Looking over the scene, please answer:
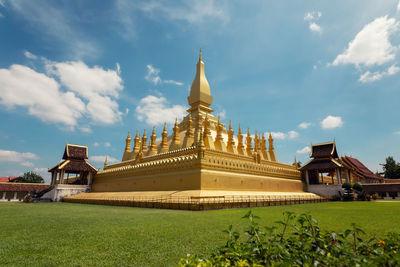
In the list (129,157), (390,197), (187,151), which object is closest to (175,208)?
(187,151)

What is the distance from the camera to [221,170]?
20.7 meters

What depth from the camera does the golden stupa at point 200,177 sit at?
18016mm

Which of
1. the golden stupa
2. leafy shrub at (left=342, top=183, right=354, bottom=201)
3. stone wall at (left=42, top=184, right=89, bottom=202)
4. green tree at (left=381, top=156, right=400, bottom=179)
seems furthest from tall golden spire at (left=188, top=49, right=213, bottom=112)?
green tree at (left=381, top=156, right=400, bottom=179)

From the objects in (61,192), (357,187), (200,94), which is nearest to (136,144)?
(61,192)

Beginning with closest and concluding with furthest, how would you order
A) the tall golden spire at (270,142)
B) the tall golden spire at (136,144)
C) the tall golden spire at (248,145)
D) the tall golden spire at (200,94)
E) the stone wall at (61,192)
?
the stone wall at (61,192), the tall golden spire at (248,145), the tall golden spire at (136,144), the tall golden spire at (270,142), the tall golden spire at (200,94)

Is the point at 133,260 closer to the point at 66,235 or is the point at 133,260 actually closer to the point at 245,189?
the point at 66,235

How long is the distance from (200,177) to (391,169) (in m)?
50.2

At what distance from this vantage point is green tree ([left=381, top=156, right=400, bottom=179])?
155ft

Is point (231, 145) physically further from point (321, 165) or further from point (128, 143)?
point (128, 143)

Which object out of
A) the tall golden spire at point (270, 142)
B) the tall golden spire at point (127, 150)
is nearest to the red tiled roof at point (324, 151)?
the tall golden spire at point (270, 142)

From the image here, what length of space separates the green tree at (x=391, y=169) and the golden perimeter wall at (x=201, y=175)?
31895 millimetres

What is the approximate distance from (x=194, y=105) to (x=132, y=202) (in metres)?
20.6

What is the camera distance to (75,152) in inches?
1302

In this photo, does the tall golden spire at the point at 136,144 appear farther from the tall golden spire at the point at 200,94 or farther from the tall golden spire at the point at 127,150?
the tall golden spire at the point at 200,94
